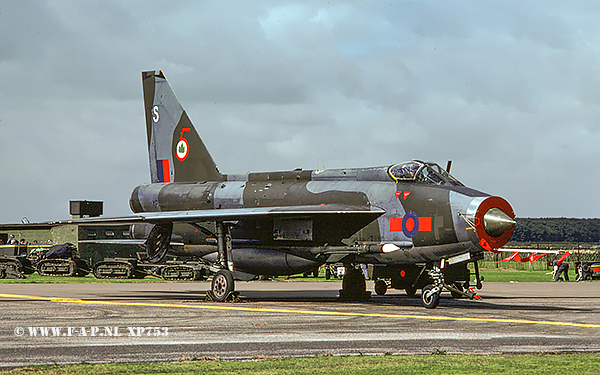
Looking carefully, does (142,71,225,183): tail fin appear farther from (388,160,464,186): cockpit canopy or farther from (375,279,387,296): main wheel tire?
(388,160,464,186): cockpit canopy

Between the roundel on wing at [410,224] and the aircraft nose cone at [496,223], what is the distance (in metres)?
1.82

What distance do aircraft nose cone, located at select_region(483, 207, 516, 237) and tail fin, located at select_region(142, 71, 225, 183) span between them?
9.49 metres

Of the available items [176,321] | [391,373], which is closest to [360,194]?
[176,321]

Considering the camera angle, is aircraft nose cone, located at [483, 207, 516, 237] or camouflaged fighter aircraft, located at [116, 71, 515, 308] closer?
aircraft nose cone, located at [483, 207, 516, 237]

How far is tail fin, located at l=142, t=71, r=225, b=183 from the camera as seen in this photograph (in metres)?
23.0

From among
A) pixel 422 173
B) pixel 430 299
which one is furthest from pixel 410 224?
pixel 430 299

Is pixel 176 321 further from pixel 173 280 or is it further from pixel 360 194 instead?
pixel 173 280

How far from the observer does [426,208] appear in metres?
17.0

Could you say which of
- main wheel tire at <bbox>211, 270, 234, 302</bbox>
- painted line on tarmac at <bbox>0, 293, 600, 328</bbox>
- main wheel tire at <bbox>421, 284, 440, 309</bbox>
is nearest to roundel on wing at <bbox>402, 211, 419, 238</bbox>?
main wheel tire at <bbox>421, 284, 440, 309</bbox>

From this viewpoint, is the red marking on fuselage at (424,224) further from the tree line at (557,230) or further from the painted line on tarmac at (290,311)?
the tree line at (557,230)

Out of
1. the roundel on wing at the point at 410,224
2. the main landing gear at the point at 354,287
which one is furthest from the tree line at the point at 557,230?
the roundel on wing at the point at 410,224

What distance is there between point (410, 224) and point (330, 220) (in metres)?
2.33

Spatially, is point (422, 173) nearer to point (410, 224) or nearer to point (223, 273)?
point (410, 224)

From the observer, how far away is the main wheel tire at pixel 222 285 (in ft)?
61.6
